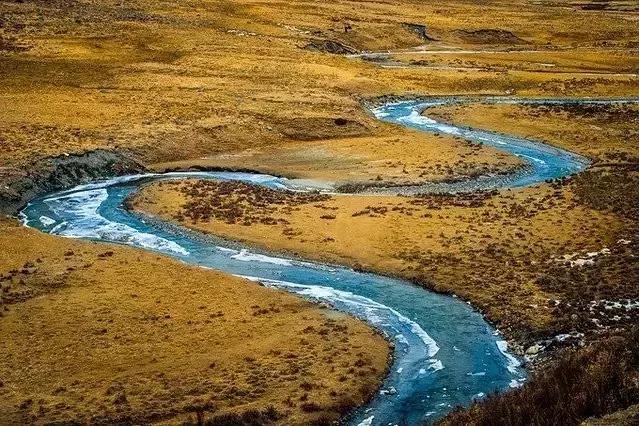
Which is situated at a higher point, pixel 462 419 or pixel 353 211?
pixel 462 419

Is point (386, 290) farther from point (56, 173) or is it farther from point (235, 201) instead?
point (56, 173)

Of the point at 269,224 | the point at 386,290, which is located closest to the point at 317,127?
the point at 269,224

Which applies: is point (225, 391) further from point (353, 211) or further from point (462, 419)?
point (353, 211)

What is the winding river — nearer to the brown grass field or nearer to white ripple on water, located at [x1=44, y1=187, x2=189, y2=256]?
white ripple on water, located at [x1=44, y1=187, x2=189, y2=256]

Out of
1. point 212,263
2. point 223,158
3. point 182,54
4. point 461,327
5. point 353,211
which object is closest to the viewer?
point 461,327

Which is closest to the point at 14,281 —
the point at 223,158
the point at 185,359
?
the point at 185,359

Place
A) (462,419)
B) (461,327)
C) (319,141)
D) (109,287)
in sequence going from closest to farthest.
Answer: (462,419)
(461,327)
(109,287)
(319,141)
